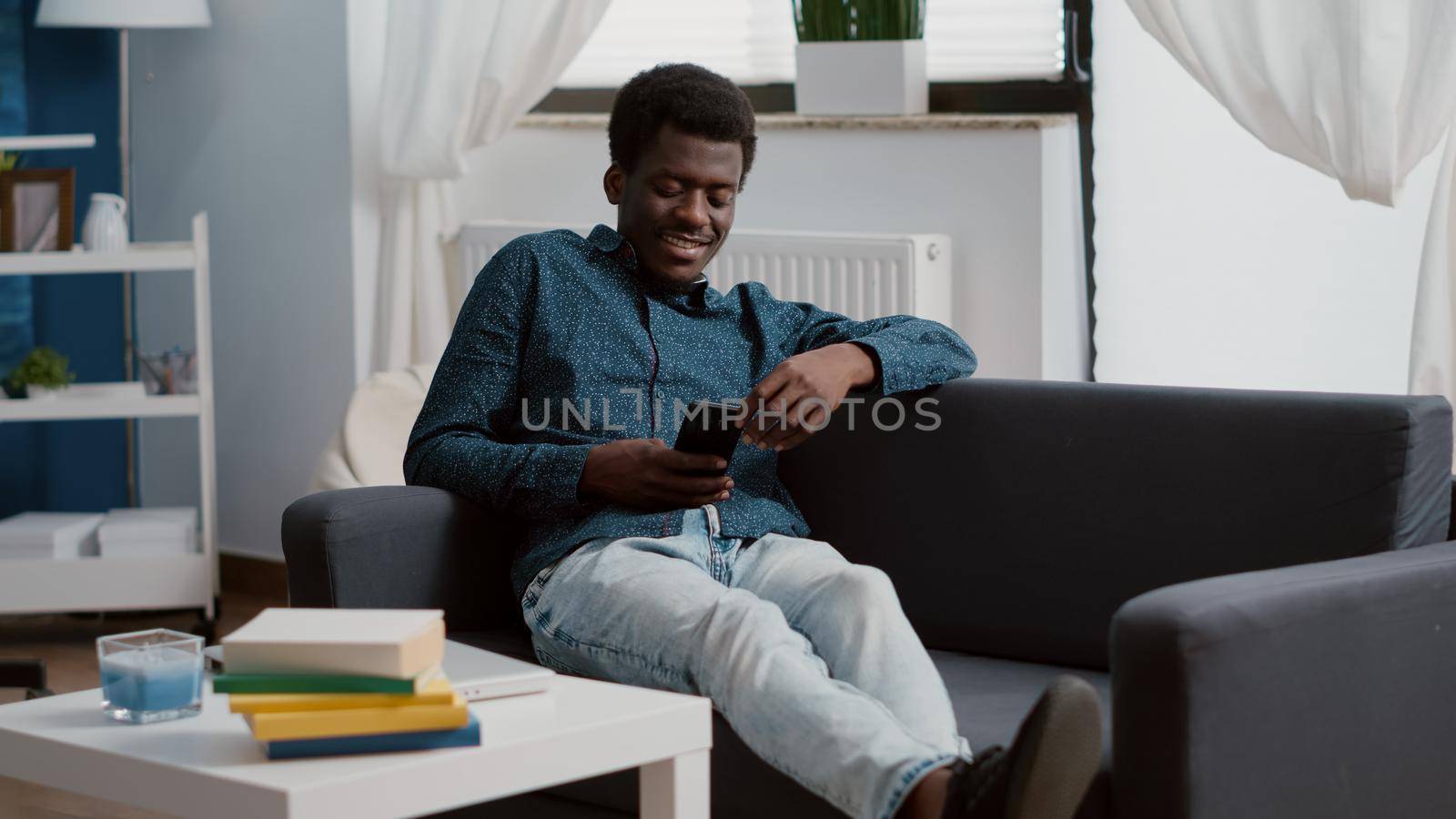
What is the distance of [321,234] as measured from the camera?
13.0ft

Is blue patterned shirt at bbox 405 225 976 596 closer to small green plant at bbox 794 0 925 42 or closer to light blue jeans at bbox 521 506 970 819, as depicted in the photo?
light blue jeans at bbox 521 506 970 819

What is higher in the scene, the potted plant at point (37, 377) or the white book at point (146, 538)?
the potted plant at point (37, 377)

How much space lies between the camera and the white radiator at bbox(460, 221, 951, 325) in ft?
10.7

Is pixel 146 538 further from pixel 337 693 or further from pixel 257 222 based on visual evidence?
pixel 337 693

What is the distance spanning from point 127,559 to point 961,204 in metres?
1.88

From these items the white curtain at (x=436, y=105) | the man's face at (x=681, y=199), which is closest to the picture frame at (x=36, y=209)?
the white curtain at (x=436, y=105)

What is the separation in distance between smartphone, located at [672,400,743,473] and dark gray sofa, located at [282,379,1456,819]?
1.07 ft

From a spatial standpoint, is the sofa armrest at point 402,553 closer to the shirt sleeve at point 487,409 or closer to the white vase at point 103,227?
the shirt sleeve at point 487,409

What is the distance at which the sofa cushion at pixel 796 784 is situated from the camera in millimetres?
1750

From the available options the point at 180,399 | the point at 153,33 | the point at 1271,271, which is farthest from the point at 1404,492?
the point at 153,33

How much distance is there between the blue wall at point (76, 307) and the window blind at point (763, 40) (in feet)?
3.70

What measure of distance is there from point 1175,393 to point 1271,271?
114 cm

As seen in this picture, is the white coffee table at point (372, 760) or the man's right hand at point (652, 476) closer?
the white coffee table at point (372, 760)

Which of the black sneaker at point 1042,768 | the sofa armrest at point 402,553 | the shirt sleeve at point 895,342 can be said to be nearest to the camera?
the black sneaker at point 1042,768
